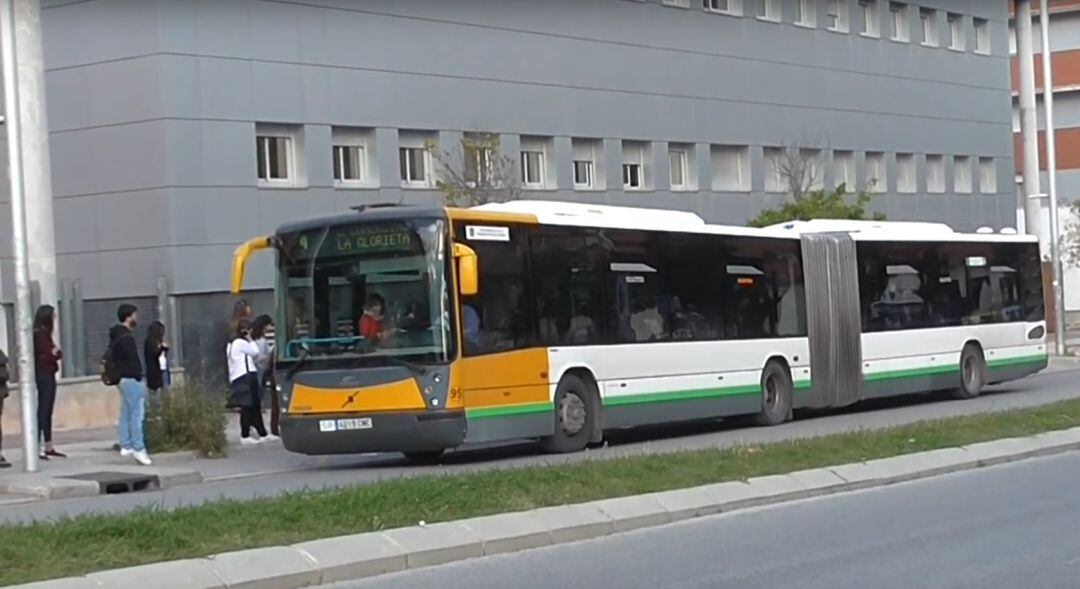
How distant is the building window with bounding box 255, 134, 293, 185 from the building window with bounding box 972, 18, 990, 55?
29.4 meters

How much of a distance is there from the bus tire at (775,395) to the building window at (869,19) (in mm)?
26517

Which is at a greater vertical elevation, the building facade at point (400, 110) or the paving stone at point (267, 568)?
the building facade at point (400, 110)

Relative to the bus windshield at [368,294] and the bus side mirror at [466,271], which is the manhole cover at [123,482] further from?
the bus side mirror at [466,271]

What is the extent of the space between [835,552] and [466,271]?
7.49 metres

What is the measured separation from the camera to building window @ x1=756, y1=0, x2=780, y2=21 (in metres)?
46.5

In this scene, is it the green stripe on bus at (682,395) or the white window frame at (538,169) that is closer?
the green stripe on bus at (682,395)

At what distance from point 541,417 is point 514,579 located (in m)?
9.19

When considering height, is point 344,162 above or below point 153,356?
above

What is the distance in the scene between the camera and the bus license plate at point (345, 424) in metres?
19.8

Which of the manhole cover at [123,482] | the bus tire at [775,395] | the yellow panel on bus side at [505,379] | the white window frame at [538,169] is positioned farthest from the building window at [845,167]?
the manhole cover at [123,482]

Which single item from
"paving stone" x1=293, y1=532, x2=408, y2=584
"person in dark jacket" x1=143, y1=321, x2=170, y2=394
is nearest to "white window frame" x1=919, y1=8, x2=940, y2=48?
"person in dark jacket" x1=143, y1=321, x2=170, y2=394

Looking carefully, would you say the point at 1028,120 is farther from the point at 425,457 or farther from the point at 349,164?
the point at 425,457

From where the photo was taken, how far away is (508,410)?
20.5 meters

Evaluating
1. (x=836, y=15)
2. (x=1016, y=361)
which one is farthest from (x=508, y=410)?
(x=836, y=15)
